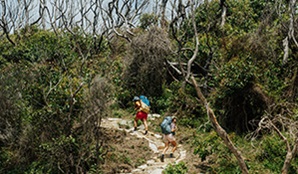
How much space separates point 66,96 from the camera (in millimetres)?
9648

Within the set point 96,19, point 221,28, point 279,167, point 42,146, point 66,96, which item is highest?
point 96,19

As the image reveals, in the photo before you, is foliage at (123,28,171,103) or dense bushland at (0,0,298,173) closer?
dense bushland at (0,0,298,173)

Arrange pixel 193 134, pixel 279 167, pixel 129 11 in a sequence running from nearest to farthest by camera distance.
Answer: pixel 279 167, pixel 193 134, pixel 129 11

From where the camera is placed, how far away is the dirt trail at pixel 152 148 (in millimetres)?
9120

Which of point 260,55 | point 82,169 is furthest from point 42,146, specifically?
point 260,55

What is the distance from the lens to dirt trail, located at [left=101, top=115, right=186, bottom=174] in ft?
29.9

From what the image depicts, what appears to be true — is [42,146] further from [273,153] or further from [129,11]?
[129,11]

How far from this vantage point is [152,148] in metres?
10.4

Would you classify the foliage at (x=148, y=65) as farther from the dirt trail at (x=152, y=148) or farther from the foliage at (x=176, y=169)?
the foliage at (x=176, y=169)

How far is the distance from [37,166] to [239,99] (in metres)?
6.06

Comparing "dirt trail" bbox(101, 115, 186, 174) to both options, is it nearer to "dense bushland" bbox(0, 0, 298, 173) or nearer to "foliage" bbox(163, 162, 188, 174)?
"foliage" bbox(163, 162, 188, 174)

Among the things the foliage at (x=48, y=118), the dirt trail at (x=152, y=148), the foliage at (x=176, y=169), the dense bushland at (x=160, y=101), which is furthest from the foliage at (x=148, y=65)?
the foliage at (x=176, y=169)

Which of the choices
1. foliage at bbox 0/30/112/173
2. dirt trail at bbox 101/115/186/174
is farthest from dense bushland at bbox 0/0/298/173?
dirt trail at bbox 101/115/186/174

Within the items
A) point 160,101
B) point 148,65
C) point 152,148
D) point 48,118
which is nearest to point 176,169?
point 152,148
